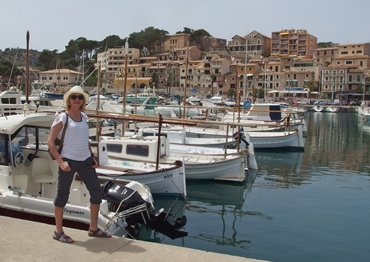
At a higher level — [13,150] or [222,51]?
[222,51]

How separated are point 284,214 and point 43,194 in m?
7.87

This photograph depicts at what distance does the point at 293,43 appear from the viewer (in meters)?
140

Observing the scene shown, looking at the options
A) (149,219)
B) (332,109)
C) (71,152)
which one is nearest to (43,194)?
(149,219)

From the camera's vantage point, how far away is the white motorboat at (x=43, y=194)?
815 centimetres

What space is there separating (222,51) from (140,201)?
137 m

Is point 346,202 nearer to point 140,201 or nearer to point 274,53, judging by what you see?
point 140,201

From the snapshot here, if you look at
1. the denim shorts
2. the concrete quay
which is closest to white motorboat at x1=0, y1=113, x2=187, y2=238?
the denim shorts

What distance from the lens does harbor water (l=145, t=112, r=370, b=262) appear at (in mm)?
10645

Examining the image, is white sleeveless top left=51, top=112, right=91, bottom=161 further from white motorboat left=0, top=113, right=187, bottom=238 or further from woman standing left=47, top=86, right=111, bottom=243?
white motorboat left=0, top=113, right=187, bottom=238

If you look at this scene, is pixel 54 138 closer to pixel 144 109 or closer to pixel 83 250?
pixel 83 250

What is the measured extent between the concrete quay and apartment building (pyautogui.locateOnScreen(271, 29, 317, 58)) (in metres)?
135

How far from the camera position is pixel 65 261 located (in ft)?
17.1

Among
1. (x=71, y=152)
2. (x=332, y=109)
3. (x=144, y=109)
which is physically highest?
(x=332, y=109)

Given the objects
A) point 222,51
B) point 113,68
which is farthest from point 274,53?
point 113,68
